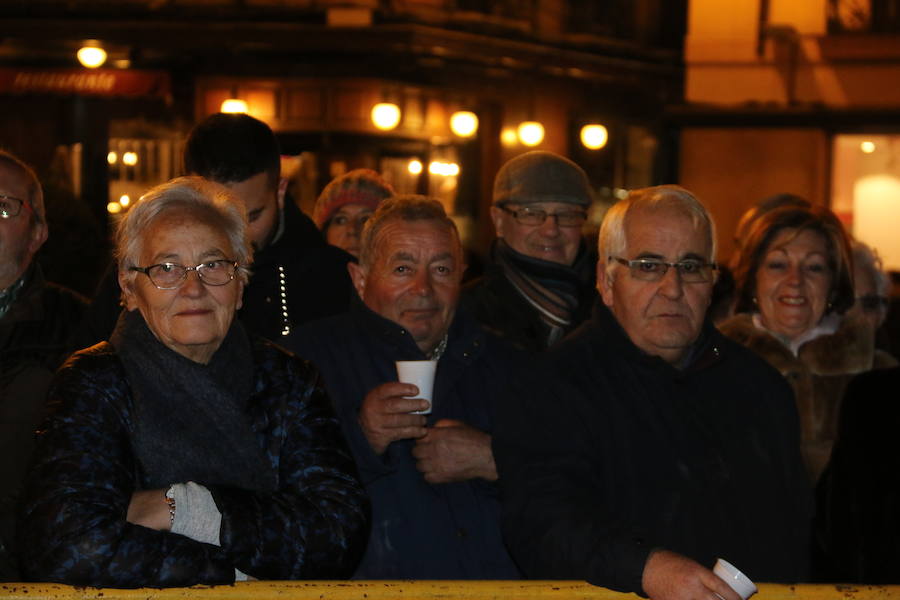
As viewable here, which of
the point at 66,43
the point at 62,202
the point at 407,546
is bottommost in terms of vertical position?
the point at 407,546

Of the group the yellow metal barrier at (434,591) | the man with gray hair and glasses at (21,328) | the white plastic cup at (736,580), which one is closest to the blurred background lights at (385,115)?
the man with gray hair and glasses at (21,328)

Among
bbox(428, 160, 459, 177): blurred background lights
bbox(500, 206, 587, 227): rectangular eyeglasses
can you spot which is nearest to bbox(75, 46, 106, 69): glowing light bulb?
bbox(428, 160, 459, 177): blurred background lights

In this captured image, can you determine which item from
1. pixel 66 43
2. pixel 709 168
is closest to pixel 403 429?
pixel 66 43

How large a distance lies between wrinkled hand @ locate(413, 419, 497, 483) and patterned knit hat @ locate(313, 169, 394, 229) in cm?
299

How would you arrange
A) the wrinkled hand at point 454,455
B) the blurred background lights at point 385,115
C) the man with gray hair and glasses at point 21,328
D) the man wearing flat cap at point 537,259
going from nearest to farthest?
the man with gray hair and glasses at point 21,328
the wrinkled hand at point 454,455
the man wearing flat cap at point 537,259
the blurred background lights at point 385,115

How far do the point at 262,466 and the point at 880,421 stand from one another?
1.84 metres

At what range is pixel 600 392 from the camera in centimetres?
372

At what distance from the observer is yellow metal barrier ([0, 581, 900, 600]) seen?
3260 mm

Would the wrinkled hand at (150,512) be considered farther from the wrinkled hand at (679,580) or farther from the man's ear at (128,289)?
the wrinkled hand at (679,580)

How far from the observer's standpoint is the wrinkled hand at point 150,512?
10.6 ft

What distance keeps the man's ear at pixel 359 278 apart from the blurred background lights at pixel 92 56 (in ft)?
43.7

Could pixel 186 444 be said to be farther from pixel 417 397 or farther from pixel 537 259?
pixel 537 259

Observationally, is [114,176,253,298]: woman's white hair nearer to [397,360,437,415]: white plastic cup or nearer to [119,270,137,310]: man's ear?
[119,270,137,310]: man's ear

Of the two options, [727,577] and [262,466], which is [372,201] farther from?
[727,577]
